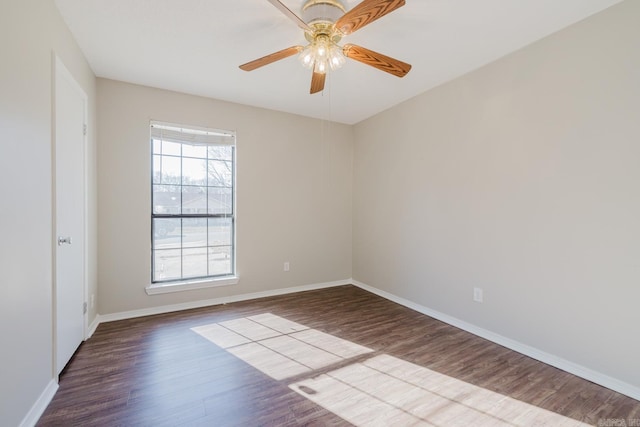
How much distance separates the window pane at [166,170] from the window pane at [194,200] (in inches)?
6.6

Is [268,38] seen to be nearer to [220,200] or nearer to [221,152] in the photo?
[221,152]

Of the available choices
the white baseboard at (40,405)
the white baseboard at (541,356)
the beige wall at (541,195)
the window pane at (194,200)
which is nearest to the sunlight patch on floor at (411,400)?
the white baseboard at (541,356)

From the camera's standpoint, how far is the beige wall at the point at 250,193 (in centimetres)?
301

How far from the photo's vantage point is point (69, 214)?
7.10 feet

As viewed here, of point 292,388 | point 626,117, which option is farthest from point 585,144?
point 292,388

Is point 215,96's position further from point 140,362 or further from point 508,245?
point 508,245

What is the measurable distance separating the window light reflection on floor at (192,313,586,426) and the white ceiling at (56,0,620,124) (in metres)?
2.60

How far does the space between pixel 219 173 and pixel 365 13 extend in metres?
2.66

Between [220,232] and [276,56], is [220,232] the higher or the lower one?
the lower one

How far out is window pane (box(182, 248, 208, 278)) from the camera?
3.44m

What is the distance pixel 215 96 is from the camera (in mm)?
3416

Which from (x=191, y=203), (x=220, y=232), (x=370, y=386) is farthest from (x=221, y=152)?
(x=370, y=386)

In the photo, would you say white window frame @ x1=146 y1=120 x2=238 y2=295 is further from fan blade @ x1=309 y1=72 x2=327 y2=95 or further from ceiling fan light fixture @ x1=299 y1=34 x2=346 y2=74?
ceiling fan light fixture @ x1=299 y1=34 x2=346 y2=74

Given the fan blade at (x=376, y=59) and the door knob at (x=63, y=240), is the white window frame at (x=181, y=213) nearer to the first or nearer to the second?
the door knob at (x=63, y=240)
